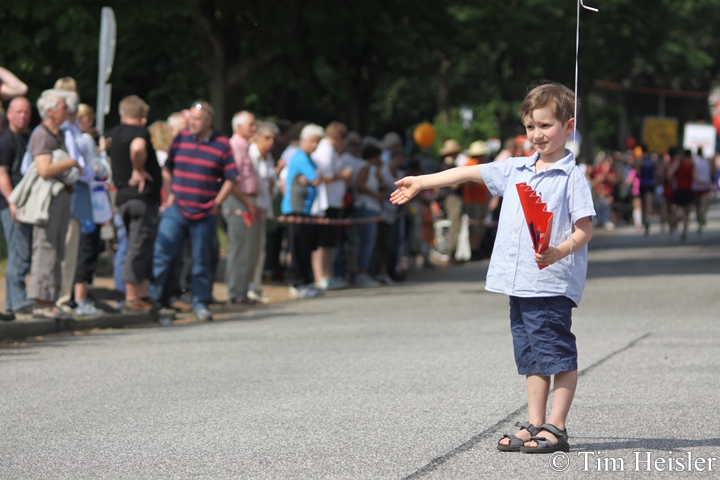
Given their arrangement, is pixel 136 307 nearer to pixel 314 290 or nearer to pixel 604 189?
pixel 314 290

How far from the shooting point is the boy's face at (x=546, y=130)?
556cm

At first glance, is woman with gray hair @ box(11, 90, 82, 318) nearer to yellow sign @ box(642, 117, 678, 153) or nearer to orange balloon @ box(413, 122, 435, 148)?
orange balloon @ box(413, 122, 435, 148)

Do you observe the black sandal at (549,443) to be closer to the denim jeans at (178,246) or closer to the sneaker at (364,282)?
the denim jeans at (178,246)

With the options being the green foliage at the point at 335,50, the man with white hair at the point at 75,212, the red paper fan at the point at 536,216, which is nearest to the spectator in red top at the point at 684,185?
the green foliage at the point at 335,50

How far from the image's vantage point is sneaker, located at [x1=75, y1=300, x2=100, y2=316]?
11.9 metres

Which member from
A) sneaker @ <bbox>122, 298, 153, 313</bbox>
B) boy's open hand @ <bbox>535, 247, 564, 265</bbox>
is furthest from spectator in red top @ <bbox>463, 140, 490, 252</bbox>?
boy's open hand @ <bbox>535, 247, 564, 265</bbox>

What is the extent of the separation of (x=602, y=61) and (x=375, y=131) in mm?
8211

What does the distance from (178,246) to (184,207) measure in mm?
428

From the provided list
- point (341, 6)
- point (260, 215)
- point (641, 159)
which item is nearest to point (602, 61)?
point (641, 159)

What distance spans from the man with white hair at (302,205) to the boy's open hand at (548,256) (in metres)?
10.1

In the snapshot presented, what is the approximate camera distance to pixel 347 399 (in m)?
7.23

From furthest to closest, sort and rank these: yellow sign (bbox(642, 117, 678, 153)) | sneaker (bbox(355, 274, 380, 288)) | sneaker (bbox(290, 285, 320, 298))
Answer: yellow sign (bbox(642, 117, 678, 153)) → sneaker (bbox(355, 274, 380, 288)) → sneaker (bbox(290, 285, 320, 298))

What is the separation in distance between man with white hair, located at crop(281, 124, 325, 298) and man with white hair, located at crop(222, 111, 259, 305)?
3.57ft

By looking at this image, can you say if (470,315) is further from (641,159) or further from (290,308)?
(641,159)
